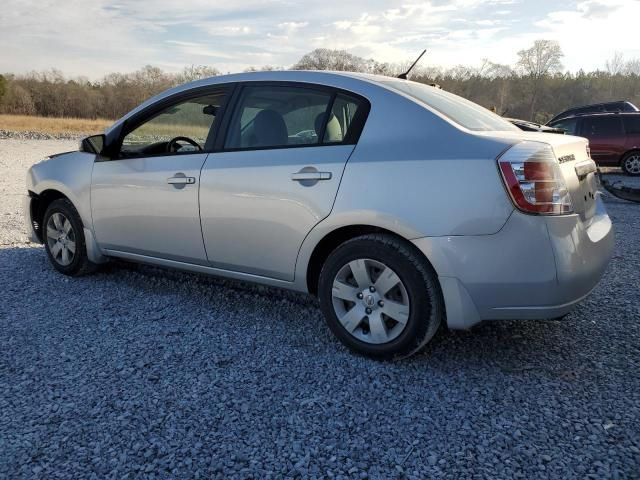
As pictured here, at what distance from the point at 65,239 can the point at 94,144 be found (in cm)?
96

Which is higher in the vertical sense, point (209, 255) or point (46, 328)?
point (209, 255)

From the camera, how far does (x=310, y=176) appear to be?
3.42 metres

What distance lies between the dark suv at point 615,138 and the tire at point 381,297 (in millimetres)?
13317

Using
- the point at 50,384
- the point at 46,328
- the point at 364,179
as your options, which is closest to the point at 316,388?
the point at 364,179

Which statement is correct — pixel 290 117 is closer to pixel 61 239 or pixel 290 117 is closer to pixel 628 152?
pixel 61 239

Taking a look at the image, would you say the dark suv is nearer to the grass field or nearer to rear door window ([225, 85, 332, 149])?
rear door window ([225, 85, 332, 149])

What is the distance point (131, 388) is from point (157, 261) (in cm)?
152

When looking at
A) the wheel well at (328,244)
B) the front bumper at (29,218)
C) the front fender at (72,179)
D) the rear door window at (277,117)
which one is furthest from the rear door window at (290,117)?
the front bumper at (29,218)

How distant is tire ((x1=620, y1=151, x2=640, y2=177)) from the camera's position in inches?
575

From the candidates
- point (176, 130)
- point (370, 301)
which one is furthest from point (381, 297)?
point (176, 130)

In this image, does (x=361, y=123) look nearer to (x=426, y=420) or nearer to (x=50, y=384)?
(x=426, y=420)

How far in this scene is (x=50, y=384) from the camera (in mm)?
3084

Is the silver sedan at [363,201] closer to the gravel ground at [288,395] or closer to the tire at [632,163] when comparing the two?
the gravel ground at [288,395]

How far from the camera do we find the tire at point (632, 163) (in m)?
14.6
